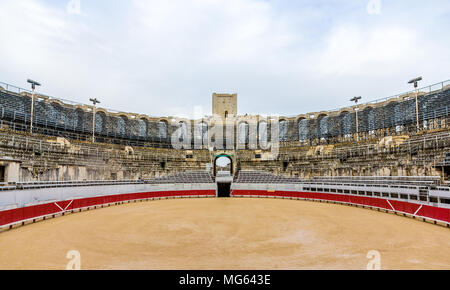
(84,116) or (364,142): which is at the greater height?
(84,116)

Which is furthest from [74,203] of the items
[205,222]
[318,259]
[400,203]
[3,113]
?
[400,203]

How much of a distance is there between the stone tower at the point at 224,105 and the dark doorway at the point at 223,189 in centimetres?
2625

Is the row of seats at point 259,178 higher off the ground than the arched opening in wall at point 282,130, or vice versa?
the arched opening in wall at point 282,130

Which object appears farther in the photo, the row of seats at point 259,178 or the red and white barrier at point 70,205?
the row of seats at point 259,178

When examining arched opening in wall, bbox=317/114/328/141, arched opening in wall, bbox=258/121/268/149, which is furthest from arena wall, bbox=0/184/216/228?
arched opening in wall, bbox=317/114/328/141

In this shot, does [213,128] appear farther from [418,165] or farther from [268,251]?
[268,251]

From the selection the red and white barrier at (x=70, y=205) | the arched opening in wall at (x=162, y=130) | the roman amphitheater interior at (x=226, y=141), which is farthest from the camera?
the arched opening in wall at (x=162, y=130)

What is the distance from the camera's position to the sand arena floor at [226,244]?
8.93 m

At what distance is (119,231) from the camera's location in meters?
14.1

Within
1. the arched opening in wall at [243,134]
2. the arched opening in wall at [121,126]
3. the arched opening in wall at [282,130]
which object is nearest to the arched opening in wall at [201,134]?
the arched opening in wall at [243,134]

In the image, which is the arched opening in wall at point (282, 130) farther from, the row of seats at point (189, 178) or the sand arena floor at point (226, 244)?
the sand arena floor at point (226, 244)

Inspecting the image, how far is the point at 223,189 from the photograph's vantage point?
39188mm

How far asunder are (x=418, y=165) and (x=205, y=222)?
2962 cm

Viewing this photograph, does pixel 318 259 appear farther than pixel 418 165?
No
